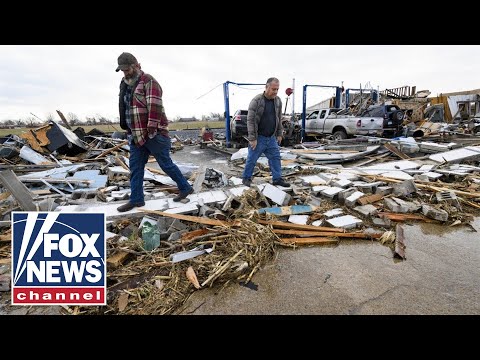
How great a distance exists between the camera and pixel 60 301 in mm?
1931

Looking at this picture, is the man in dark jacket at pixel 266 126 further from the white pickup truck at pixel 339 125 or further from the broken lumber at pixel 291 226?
the white pickup truck at pixel 339 125

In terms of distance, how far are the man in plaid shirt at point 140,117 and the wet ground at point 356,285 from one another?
1.88 meters

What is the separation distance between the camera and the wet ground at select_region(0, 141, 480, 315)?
1812 mm

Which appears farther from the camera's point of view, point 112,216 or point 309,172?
point 309,172

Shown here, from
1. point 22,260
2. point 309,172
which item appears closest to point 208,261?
point 22,260

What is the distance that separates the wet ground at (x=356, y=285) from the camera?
1812 mm

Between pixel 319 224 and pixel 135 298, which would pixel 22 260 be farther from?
pixel 319 224

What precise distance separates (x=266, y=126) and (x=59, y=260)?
341cm

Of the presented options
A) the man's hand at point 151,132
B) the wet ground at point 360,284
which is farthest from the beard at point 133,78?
the wet ground at point 360,284

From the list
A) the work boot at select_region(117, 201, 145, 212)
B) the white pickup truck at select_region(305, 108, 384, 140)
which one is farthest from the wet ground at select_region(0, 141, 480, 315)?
the white pickup truck at select_region(305, 108, 384, 140)

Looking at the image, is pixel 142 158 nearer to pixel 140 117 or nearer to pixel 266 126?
pixel 140 117

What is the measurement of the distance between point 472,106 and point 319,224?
26.0 metres

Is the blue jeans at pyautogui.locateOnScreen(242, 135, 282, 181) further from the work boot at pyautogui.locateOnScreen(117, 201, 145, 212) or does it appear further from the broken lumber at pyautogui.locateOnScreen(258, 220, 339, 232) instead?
the work boot at pyautogui.locateOnScreen(117, 201, 145, 212)

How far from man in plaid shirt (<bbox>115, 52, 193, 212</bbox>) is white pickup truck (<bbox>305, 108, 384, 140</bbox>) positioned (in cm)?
904
